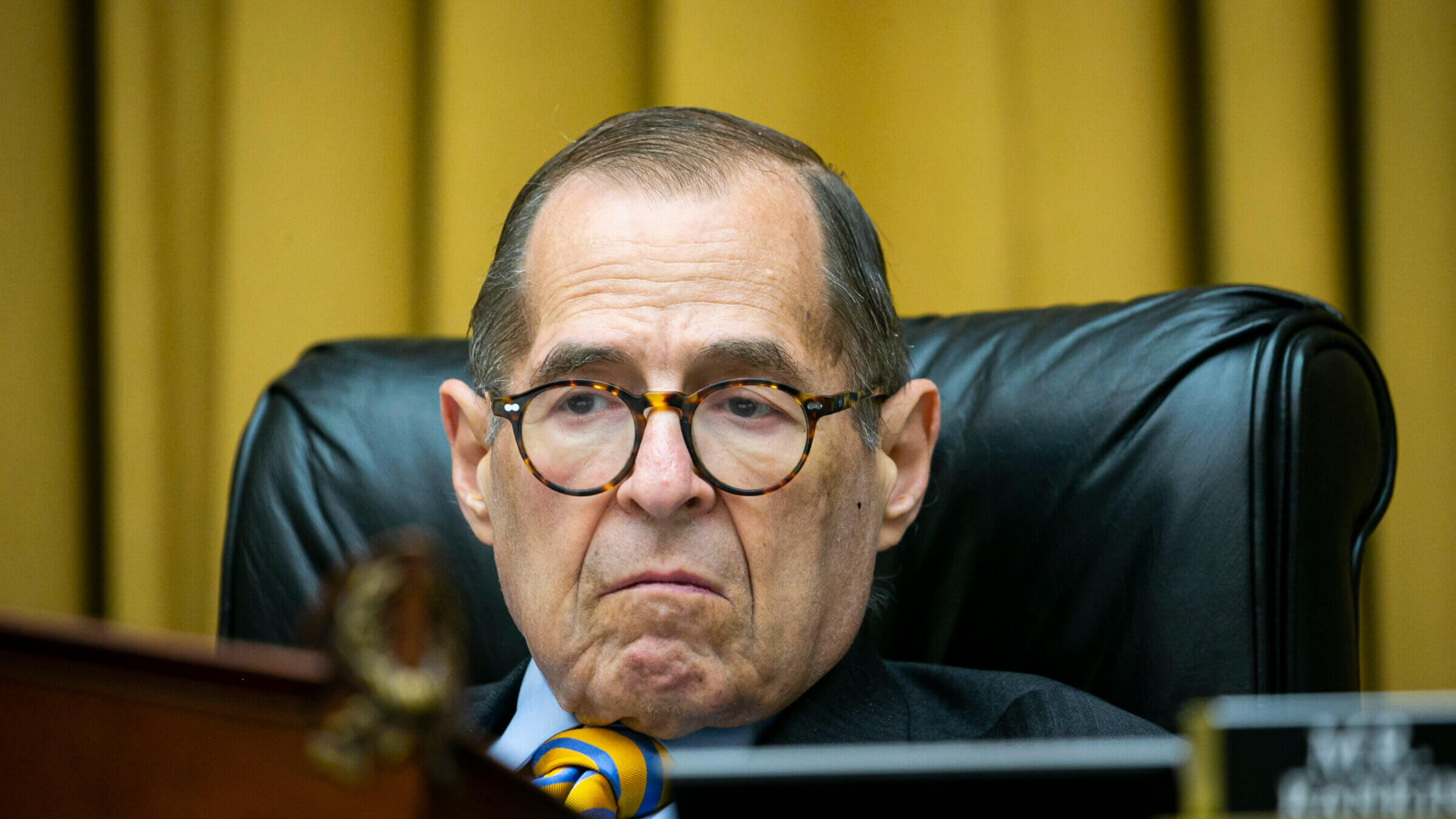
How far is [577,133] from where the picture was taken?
195 cm

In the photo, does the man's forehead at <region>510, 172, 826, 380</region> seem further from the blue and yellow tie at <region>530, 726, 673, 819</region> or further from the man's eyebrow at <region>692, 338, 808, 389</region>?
the blue and yellow tie at <region>530, 726, 673, 819</region>

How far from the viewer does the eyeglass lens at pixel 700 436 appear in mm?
1040

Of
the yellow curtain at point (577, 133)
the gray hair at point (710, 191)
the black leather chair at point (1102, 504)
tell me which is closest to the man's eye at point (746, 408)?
the gray hair at point (710, 191)

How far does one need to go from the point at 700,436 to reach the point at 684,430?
0.07ft

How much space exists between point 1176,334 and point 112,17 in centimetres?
190

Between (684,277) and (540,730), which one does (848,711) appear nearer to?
(540,730)

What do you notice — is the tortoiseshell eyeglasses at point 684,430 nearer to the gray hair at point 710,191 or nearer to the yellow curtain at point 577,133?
the gray hair at point 710,191

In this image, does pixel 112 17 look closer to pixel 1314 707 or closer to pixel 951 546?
pixel 951 546

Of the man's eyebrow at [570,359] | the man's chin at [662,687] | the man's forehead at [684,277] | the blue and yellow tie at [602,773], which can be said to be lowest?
the blue and yellow tie at [602,773]

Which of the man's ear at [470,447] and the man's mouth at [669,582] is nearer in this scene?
the man's mouth at [669,582]

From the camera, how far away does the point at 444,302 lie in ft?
6.53

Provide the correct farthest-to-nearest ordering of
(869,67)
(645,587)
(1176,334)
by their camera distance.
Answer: (869,67)
(1176,334)
(645,587)

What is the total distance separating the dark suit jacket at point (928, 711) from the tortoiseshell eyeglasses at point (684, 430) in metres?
0.23

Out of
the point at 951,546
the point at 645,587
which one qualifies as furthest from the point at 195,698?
the point at 951,546
